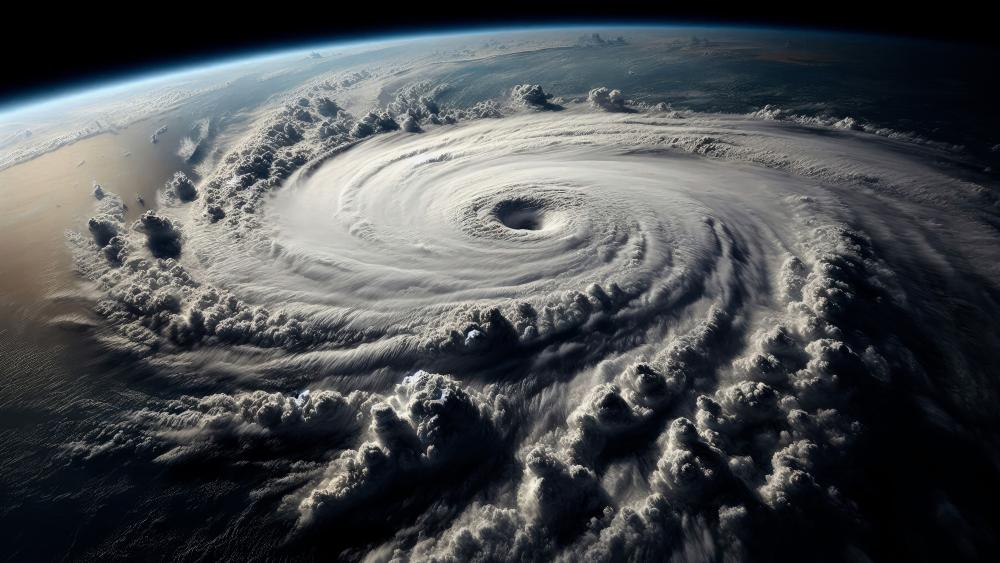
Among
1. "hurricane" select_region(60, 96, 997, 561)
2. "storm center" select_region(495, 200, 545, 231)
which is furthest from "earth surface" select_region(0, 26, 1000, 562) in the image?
"storm center" select_region(495, 200, 545, 231)

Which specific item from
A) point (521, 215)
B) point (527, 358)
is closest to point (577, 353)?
point (527, 358)

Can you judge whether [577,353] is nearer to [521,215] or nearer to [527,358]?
[527,358]

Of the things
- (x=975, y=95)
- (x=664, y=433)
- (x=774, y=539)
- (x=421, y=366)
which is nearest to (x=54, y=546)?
(x=421, y=366)

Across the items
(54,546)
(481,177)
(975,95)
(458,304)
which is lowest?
(54,546)

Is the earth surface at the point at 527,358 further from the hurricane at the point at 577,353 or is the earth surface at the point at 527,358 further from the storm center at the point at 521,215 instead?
the storm center at the point at 521,215

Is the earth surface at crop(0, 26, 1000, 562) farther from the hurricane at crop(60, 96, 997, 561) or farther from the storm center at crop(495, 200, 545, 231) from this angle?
the storm center at crop(495, 200, 545, 231)

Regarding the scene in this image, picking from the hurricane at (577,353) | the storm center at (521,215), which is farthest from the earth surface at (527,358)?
the storm center at (521,215)

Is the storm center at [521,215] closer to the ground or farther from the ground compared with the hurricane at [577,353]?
farther from the ground

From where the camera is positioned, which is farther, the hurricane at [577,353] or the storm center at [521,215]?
the storm center at [521,215]

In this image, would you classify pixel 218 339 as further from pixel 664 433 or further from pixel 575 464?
pixel 664 433
